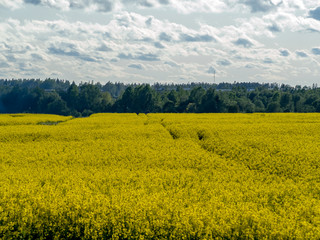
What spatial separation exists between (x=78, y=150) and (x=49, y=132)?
8704 millimetres

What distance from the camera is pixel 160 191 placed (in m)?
9.79

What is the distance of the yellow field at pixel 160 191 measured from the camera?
7176 mm

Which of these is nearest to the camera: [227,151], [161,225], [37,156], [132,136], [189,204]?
[161,225]

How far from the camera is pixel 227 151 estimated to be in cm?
1656

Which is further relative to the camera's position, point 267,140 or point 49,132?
point 49,132

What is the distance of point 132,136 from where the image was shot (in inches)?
875

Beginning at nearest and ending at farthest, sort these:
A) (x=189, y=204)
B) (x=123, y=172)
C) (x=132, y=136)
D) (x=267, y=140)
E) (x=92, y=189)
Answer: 1. (x=189, y=204)
2. (x=92, y=189)
3. (x=123, y=172)
4. (x=267, y=140)
5. (x=132, y=136)

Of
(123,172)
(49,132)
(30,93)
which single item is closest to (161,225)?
(123,172)

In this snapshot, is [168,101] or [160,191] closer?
[160,191]

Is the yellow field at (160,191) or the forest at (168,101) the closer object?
the yellow field at (160,191)

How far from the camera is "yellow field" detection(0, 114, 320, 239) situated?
718cm

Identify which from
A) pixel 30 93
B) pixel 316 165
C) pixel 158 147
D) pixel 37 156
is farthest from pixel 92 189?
pixel 30 93

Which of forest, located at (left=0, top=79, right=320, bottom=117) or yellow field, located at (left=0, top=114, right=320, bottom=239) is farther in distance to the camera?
forest, located at (left=0, top=79, right=320, bottom=117)

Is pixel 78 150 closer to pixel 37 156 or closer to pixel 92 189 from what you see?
pixel 37 156
